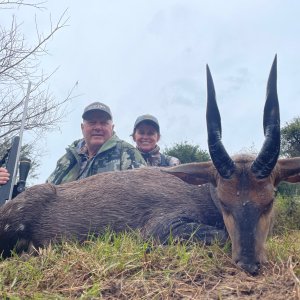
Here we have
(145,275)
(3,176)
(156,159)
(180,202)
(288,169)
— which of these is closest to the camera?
(145,275)

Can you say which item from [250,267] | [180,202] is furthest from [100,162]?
[250,267]

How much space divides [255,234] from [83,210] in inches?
102

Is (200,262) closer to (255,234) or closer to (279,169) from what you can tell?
(255,234)

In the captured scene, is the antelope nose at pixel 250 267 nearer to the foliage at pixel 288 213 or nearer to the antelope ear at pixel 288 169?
the antelope ear at pixel 288 169

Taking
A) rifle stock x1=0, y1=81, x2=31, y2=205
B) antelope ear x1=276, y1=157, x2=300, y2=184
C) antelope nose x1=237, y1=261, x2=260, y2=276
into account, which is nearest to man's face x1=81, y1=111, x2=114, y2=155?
rifle stock x1=0, y1=81, x2=31, y2=205

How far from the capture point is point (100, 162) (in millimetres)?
9422

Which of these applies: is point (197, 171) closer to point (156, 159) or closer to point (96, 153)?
point (96, 153)

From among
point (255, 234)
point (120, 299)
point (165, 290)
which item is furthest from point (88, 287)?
point (255, 234)

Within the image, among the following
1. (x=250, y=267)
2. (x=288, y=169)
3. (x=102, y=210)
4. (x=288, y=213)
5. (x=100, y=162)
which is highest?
(x=100, y=162)

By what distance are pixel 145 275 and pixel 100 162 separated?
17.3 ft

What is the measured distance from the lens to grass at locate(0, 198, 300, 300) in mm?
3863

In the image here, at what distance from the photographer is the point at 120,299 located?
383cm

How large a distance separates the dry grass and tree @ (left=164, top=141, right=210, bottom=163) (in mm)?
15264

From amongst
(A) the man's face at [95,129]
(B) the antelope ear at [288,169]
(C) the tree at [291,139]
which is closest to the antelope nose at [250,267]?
(B) the antelope ear at [288,169]
